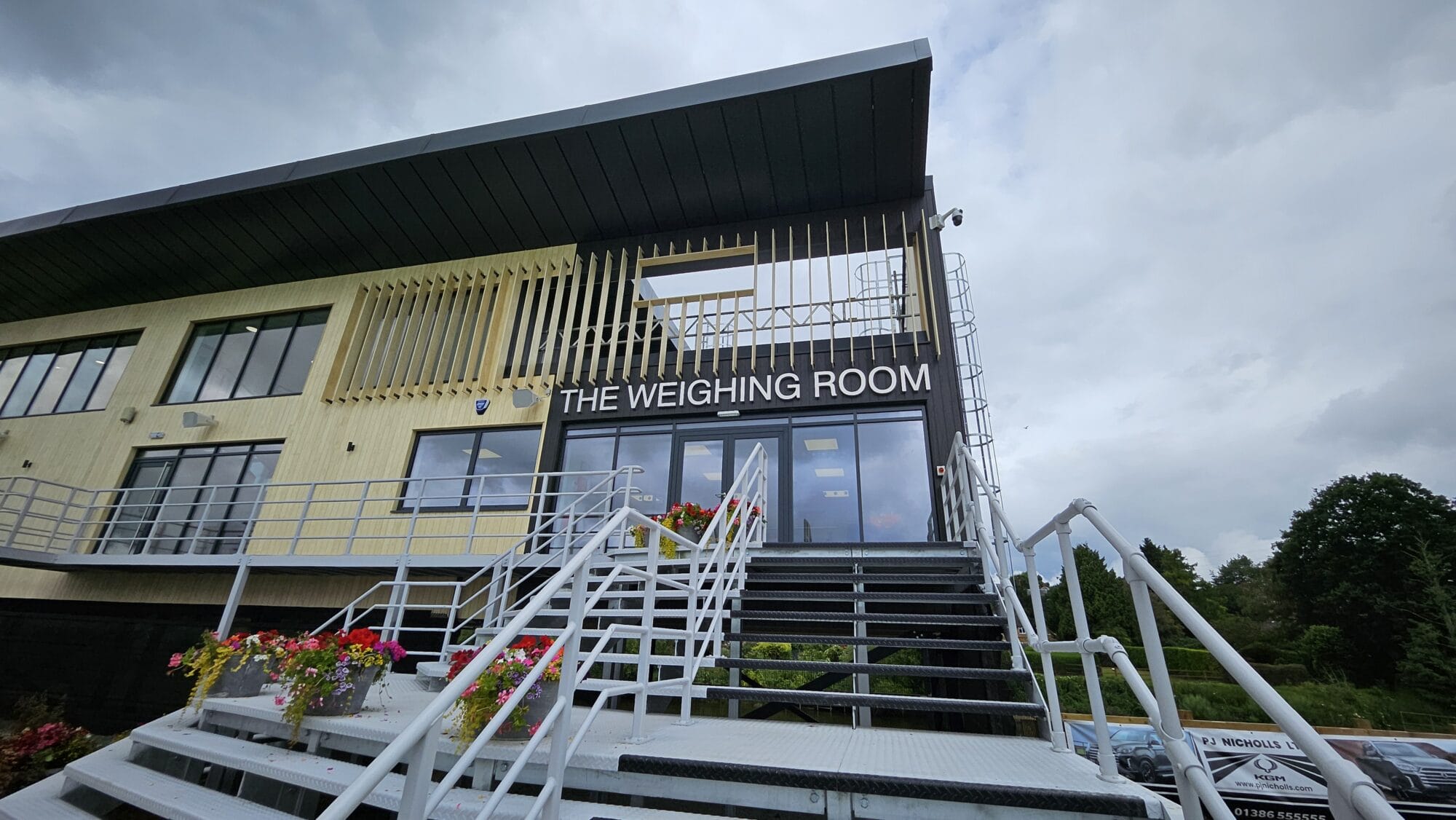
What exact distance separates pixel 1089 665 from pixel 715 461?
6111 millimetres

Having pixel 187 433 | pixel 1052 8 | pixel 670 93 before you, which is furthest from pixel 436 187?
pixel 1052 8

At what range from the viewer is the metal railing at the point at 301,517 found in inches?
311

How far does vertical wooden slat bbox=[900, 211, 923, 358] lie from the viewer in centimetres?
784

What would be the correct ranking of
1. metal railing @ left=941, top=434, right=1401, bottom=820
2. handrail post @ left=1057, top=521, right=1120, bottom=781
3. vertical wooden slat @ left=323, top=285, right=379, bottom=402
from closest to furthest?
metal railing @ left=941, top=434, right=1401, bottom=820, handrail post @ left=1057, top=521, right=1120, bottom=781, vertical wooden slat @ left=323, top=285, right=379, bottom=402

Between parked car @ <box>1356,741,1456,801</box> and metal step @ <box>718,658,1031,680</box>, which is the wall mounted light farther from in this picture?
parked car @ <box>1356,741,1456,801</box>

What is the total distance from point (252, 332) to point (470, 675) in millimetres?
13270

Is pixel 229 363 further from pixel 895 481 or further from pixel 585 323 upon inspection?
pixel 895 481

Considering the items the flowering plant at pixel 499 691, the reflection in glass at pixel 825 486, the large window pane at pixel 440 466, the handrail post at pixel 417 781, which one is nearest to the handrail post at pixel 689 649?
the flowering plant at pixel 499 691

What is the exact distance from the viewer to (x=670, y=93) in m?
7.99

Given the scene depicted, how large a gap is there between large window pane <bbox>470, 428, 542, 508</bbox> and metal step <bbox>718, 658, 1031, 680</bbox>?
18.8 ft

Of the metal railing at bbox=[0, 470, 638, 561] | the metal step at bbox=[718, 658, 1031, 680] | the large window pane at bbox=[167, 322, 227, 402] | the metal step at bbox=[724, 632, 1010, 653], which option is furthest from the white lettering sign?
the large window pane at bbox=[167, 322, 227, 402]

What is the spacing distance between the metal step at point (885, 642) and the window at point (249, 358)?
10.2 metres

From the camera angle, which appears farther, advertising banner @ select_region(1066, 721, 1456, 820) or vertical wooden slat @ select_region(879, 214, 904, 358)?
vertical wooden slat @ select_region(879, 214, 904, 358)

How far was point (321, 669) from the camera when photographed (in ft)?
10.1
